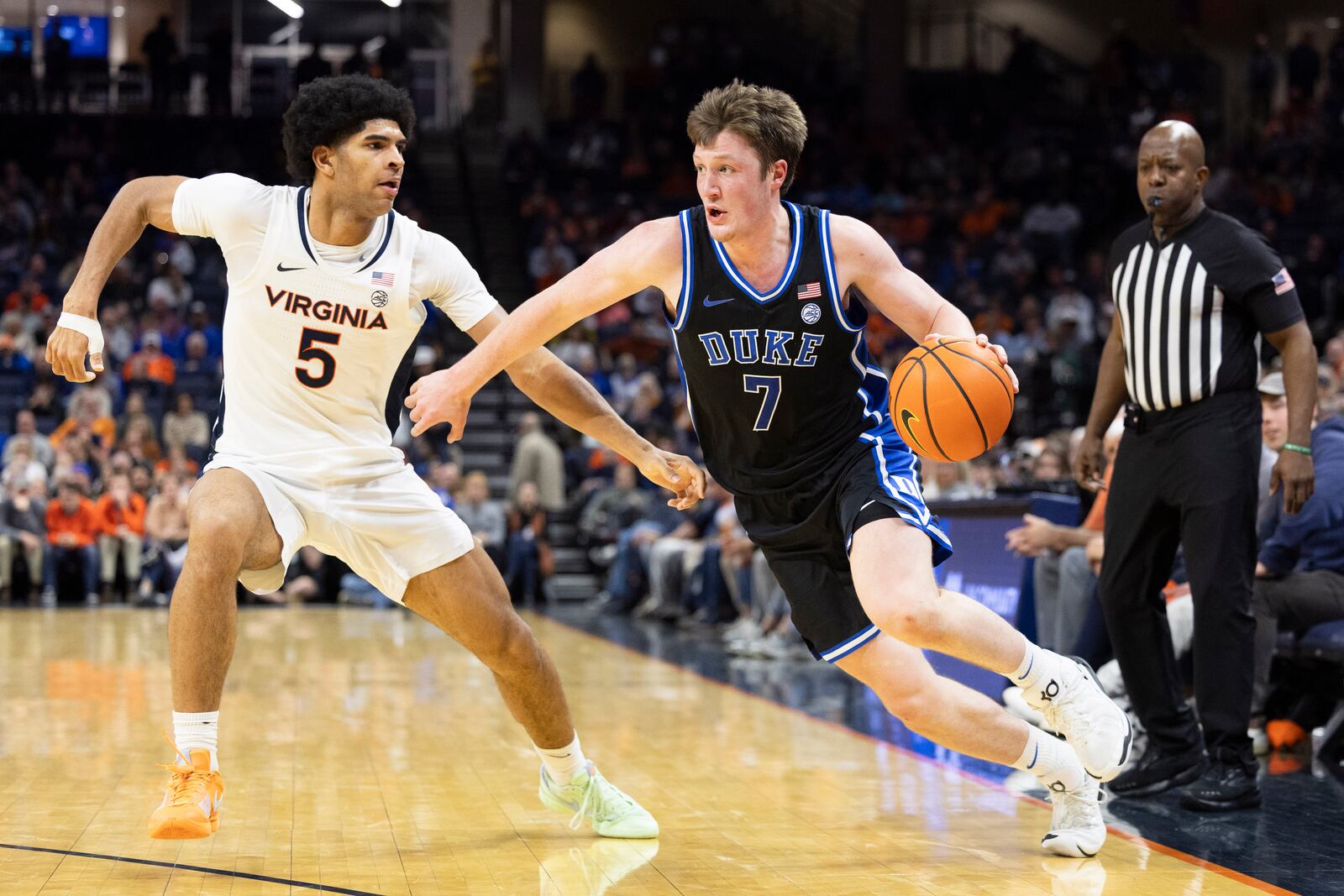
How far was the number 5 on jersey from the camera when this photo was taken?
3.96 m

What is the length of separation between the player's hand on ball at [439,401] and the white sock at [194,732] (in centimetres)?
90

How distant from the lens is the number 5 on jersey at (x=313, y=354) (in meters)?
3.96

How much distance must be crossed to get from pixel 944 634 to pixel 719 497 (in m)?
7.87

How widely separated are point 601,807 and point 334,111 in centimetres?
207

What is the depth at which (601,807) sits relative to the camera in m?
4.18

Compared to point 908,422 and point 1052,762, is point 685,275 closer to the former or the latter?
point 908,422

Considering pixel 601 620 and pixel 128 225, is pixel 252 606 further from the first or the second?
pixel 128 225

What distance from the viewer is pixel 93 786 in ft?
15.8

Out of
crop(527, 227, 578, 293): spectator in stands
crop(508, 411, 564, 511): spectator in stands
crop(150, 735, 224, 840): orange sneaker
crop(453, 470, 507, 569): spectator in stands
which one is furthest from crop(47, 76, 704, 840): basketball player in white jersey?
crop(527, 227, 578, 293): spectator in stands

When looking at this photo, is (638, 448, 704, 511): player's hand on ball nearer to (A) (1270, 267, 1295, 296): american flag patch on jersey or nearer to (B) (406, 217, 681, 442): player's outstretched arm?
(B) (406, 217, 681, 442): player's outstretched arm

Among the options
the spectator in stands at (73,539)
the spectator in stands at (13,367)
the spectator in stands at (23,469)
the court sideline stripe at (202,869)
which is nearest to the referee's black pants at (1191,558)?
the court sideline stripe at (202,869)

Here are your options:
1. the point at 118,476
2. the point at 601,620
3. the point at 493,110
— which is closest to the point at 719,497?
the point at 601,620

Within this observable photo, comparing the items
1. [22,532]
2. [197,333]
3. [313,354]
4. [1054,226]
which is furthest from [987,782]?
[1054,226]

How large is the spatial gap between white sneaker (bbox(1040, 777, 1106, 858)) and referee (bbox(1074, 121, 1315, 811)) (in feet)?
2.63
